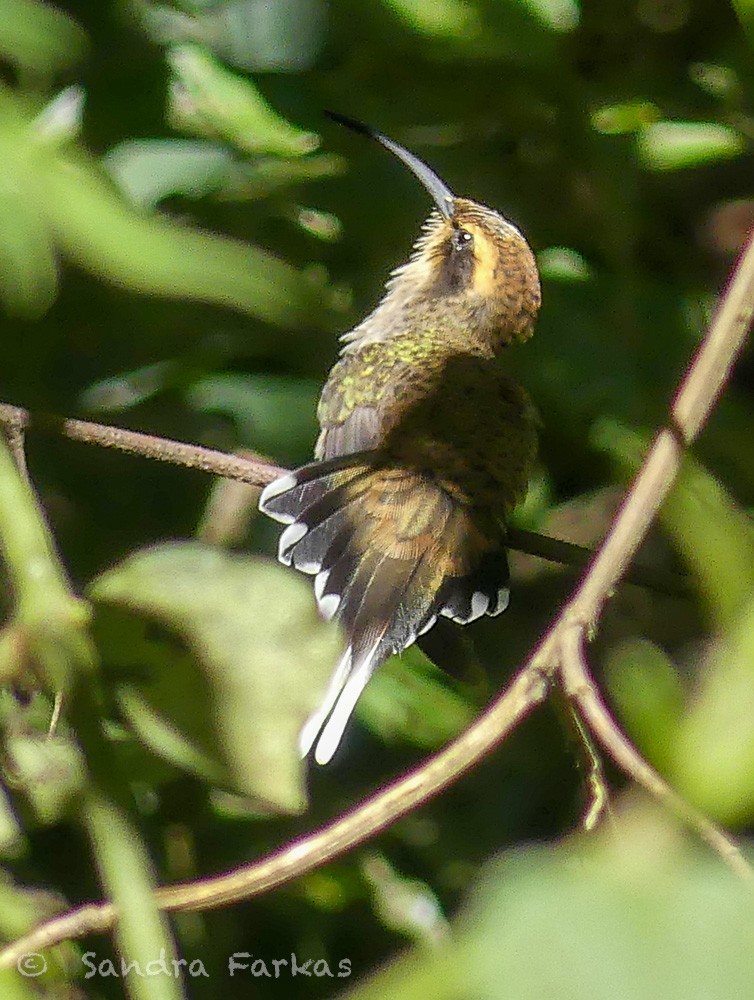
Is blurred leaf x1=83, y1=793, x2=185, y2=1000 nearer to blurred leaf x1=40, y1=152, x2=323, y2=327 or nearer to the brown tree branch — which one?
the brown tree branch

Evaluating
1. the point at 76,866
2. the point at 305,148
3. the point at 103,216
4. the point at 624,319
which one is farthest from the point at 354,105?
the point at 103,216

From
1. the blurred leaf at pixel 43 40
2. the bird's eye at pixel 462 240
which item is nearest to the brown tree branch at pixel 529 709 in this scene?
the blurred leaf at pixel 43 40

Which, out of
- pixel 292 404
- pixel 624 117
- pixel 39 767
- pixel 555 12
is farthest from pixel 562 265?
pixel 39 767

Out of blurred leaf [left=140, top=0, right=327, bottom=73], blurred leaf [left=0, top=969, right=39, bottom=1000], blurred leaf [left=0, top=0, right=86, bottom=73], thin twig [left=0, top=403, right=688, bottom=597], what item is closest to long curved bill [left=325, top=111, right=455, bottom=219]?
blurred leaf [left=140, top=0, right=327, bottom=73]

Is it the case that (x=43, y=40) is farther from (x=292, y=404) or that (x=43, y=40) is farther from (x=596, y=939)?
(x=292, y=404)

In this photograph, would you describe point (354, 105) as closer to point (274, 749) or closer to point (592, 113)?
point (592, 113)

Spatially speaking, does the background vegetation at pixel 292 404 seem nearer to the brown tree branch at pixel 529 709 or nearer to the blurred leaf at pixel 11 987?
the brown tree branch at pixel 529 709
